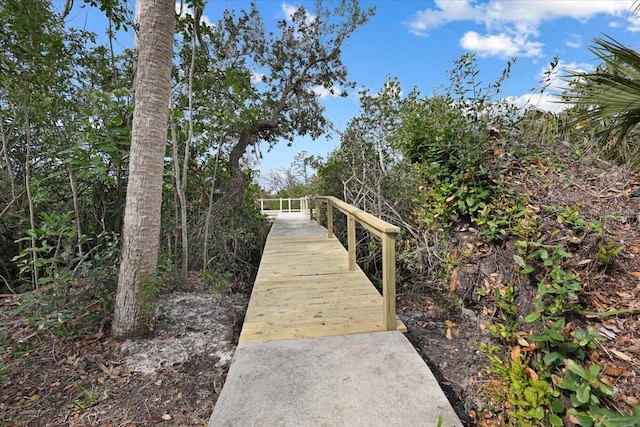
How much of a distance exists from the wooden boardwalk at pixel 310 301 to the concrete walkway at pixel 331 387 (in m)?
0.16

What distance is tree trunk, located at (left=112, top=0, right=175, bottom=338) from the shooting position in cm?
229

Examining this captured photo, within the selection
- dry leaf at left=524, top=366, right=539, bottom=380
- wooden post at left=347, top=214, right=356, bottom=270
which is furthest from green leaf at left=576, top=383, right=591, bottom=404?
wooden post at left=347, top=214, right=356, bottom=270

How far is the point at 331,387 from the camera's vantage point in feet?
5.58

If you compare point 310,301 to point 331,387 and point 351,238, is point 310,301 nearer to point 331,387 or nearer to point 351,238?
point 351,238

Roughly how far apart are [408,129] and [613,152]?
2.16 metres

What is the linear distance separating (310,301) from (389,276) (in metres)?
0.98

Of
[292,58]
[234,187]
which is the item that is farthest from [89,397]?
[292,58]

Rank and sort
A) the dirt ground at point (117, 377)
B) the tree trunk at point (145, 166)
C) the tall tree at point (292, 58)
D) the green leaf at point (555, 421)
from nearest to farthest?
the green leaf at point (555, 421) → the dirt ground at point (117, 377) → the tree trunk at point (145, 166) → the tall tree at point (292, 58)

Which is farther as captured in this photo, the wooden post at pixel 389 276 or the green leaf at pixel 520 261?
the wooden post at pixel 389 276

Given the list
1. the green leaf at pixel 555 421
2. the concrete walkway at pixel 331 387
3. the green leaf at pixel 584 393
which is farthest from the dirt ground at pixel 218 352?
the concrete walkway at pixel 331 387

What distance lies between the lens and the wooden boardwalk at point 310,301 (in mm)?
2365

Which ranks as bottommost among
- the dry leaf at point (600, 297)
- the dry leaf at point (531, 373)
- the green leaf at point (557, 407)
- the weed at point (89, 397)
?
the weed at point (89, 397)

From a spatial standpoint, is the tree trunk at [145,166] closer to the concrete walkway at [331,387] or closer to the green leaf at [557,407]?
the concrete walkway at [331,387]

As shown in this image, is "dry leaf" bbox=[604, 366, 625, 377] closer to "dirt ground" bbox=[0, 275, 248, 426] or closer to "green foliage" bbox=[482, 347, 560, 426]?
"green foliage" bbox=[482, 347, 560, 426]
